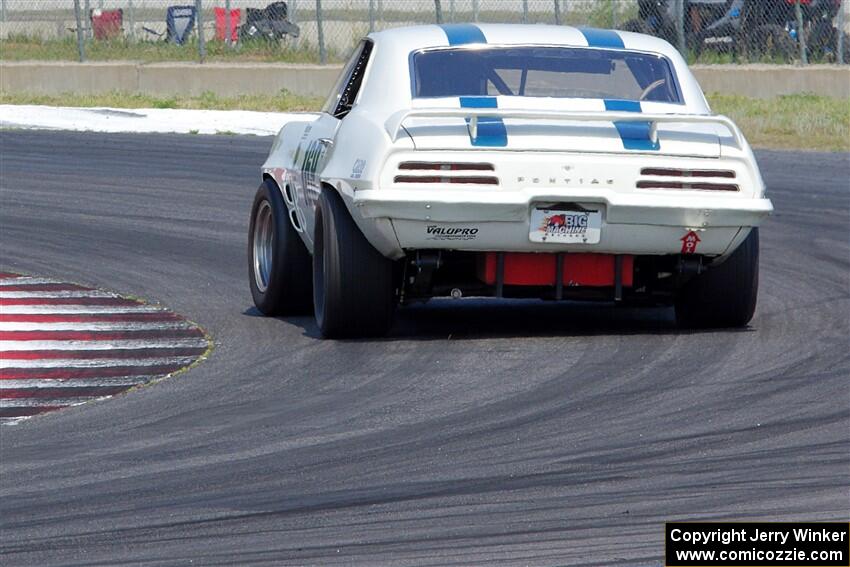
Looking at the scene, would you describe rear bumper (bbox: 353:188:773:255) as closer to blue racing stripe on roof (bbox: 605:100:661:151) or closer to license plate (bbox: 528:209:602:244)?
license plate (bbox: 528:209:602:244)

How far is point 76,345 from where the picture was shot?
29.9 feet

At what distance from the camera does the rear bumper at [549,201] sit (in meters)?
8.00

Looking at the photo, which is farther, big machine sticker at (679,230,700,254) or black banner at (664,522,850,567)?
big machine sticker at (679,230,700,254)

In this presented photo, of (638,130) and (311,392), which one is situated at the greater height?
(638,130)

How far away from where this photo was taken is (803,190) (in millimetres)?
16078

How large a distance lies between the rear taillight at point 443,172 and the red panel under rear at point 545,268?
54 centimetres

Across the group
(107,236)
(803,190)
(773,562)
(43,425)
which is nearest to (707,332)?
Answer: (43,425)

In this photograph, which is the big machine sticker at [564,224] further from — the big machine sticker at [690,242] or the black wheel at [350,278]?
the black wheel at [350,278]

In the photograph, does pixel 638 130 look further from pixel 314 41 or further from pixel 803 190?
pixel 314 41

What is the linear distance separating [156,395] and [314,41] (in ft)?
74.1

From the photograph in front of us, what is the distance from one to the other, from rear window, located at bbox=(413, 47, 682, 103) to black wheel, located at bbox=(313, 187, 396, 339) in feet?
2.60

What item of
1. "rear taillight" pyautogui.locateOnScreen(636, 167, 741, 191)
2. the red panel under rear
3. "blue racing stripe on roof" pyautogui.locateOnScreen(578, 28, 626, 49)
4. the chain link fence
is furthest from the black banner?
the chain link fence

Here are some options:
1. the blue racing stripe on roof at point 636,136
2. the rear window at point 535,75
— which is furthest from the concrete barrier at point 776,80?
the blue racing stripe on roof at point 636,136

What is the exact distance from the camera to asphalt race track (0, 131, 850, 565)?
5.30 meters
